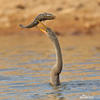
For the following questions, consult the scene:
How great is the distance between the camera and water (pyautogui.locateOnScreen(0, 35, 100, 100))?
935cm

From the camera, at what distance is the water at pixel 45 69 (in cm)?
935

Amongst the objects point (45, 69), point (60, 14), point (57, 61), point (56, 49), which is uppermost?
point (56, 49)

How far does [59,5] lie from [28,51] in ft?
25.1

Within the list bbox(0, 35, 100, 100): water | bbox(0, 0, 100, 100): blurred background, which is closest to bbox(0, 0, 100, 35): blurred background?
bbox(0, 0, 100, 100): blurred background

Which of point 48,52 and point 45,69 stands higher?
point 45,69

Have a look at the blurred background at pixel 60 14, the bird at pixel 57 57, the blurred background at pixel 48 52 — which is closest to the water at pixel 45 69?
the blurred background at pixel 48 52

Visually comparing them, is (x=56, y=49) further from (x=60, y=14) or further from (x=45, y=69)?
(x=60, y=14)

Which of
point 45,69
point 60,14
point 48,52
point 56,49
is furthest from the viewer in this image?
point 60,14

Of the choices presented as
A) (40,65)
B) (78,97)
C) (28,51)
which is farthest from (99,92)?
(28,51)

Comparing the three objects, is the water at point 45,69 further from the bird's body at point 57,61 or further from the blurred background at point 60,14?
the blurred background at point 60,14

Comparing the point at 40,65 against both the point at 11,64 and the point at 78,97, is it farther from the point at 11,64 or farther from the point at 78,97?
the point at 78,97

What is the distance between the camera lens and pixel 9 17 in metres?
24.1

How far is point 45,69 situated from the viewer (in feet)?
42.1

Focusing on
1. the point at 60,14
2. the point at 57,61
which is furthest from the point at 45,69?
the point at 60,14
